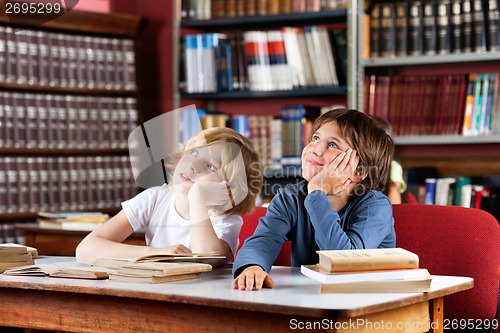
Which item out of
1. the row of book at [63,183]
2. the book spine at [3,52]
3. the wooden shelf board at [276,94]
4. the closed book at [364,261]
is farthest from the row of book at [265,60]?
the closed book at [364,261]

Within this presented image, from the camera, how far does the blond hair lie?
220cm

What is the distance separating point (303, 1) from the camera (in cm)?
429

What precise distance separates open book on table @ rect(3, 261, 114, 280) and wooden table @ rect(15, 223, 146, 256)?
158 cm

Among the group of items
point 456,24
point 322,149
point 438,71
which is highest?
point 456,24

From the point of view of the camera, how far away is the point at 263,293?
154 centimetres

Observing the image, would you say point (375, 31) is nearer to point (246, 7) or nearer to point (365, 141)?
point (246, 7)

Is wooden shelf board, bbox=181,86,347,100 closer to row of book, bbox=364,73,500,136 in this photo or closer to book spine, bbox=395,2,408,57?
row of book, bbox=364,73,500,136

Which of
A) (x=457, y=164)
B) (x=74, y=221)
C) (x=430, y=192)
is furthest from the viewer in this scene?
(x=457, y=164)

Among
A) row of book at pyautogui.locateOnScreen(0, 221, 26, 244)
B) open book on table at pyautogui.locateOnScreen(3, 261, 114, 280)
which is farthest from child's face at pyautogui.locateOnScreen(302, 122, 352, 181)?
row of book at pyautogui.locateOnScreen(0, 221, 26, 244)

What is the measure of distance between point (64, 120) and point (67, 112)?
5cm

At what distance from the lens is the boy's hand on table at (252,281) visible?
1600 millimetres

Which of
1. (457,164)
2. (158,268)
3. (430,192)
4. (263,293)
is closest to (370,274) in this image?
(263,293)

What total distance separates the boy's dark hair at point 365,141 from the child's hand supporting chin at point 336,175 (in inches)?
1.7

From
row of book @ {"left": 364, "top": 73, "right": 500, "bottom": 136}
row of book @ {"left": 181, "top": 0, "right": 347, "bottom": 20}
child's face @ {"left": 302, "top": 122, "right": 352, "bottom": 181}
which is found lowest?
child's face @ {"left": 302, "top": 122, "right": 352, "bottom": 181}
